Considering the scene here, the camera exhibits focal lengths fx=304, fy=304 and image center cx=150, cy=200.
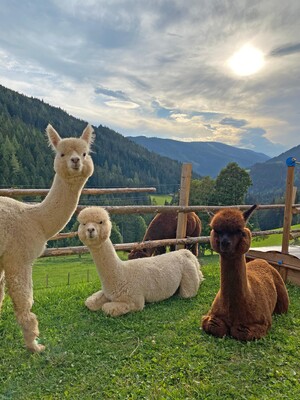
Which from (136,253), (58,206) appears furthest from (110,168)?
(58,206)

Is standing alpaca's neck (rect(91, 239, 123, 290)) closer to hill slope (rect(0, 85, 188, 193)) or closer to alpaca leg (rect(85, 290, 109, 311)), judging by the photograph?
alpaca leg (rect(85, 290, 109, 311))

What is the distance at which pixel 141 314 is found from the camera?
155 inches

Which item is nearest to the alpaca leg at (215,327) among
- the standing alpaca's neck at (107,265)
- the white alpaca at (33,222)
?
the standing alpaca's neck at (107,265)

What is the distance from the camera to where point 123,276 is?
4.05 m

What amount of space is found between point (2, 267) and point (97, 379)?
53.1 inches

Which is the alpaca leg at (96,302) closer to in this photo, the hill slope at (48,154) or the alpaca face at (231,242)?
the alpaca face at (231,242)

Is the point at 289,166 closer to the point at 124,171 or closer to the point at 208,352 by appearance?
the point at 208,352

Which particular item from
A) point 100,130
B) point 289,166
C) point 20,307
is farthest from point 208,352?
point 100,130

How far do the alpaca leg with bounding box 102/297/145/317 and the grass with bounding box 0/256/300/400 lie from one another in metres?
0.08

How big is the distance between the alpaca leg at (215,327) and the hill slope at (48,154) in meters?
37.4

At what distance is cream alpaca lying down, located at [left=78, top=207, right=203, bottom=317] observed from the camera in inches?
147

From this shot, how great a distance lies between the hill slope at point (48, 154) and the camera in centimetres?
5128

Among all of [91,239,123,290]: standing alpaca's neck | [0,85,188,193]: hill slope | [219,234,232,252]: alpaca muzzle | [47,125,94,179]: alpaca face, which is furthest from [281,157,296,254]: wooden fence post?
[0,85,188,193]: hill slope

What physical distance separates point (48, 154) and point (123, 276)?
5606cm
